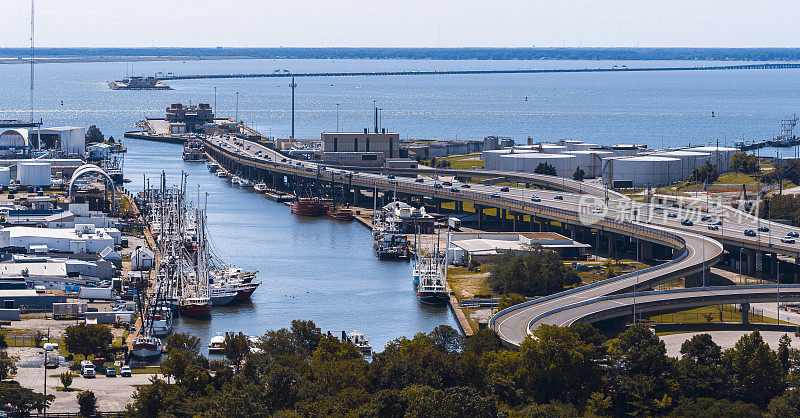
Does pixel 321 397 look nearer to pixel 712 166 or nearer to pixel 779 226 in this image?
pixel 779 226

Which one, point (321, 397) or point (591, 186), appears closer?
point (321, 397)

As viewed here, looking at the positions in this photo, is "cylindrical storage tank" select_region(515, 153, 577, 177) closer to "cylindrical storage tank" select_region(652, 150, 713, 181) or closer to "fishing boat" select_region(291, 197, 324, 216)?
"cylindrical storage tank" select_region(652, 150, 713, 181)

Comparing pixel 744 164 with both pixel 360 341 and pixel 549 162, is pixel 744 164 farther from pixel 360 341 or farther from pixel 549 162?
pixel 360 341

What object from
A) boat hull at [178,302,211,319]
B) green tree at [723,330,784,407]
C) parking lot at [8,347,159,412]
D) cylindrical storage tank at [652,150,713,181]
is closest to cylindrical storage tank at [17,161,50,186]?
boat hull at [178,302,211,319]

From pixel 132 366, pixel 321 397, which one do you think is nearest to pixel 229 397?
pixel 321 397

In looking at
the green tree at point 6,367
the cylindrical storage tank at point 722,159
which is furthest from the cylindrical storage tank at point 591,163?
the green tree at point 6,367

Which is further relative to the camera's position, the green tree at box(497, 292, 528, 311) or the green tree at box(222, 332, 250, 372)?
the green tree at box(497, 292, 528, 311)
